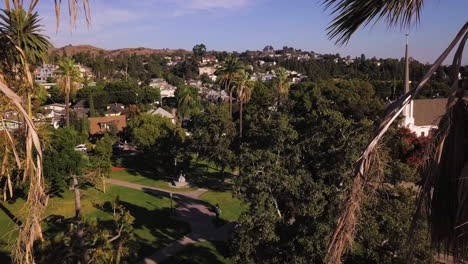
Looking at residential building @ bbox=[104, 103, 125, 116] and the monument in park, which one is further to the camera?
residential building @ bbox=[104, 103, 125, 116]

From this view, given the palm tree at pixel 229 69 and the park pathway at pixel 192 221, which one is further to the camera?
the palm tree at pixel 229 69

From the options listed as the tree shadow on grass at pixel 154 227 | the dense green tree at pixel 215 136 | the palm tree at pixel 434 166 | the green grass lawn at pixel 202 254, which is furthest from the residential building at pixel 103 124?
the palm tree at pixel 434 166

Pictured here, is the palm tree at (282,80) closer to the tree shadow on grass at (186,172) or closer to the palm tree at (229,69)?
the palm tree at (229,69)

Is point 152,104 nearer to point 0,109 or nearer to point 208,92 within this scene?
point 208,92

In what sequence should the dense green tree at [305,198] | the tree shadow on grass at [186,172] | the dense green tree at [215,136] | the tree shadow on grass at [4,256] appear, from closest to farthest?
the dense green tree at [305,198] → the tree shadow on grass at [4,256] → the dense green tree at [215,136] → the tree shadow on grass at [186,172]

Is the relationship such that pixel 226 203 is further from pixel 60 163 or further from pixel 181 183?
pixel 60 163

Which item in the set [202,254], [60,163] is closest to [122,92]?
[60,163]

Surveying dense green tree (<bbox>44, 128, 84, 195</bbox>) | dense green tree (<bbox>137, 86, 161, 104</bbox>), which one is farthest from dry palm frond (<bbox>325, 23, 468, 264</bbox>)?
dense green tree (<bbox>137, 86, 161, 104</bbox>)

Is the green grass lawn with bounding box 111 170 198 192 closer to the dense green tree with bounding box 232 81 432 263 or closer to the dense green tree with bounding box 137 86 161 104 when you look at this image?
the dense green tree with bounding box 232 81 432 263
